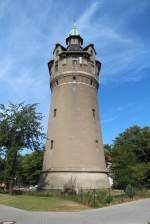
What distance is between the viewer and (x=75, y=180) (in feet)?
99.8

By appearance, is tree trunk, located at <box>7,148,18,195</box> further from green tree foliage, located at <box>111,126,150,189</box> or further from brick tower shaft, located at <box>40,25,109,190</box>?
green tree foliage, located at <box>111,126,150,189</box>

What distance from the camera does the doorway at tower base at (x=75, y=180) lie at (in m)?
30.4

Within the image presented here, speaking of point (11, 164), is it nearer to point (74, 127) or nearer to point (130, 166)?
point (74, 127)

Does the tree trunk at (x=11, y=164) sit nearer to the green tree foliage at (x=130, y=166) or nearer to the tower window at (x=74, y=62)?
the green tree foliage at (x=130, y=166)

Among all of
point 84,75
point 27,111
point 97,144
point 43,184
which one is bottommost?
point 43,184

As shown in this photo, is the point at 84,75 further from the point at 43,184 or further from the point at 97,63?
the point at 43,184

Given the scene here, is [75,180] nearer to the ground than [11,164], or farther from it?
nearer to the ground

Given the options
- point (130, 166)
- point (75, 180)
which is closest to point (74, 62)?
point (130, 166)

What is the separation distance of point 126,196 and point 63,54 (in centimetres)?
1908

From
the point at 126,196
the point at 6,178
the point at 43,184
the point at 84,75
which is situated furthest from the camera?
the point at 84,75

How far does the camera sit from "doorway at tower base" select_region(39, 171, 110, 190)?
3036 cm

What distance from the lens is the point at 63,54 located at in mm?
36500

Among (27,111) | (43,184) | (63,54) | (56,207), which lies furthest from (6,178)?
(63,54)

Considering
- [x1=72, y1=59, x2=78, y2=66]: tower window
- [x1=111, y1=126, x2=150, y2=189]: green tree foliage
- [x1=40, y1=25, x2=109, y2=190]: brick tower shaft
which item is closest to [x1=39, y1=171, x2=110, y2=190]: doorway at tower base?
[x1=40, y1=25, x2=109, y2=190]: brick tower shaft
